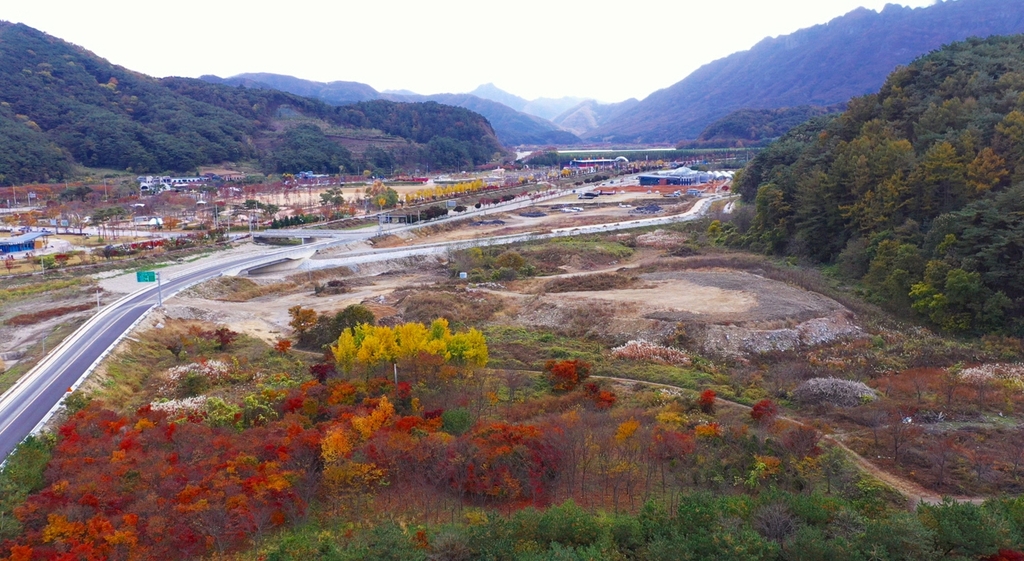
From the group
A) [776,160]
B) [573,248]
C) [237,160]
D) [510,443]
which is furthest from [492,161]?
[510,443]

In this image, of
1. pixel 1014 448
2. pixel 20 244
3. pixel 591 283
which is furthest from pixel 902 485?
Answer: pixel 20 244

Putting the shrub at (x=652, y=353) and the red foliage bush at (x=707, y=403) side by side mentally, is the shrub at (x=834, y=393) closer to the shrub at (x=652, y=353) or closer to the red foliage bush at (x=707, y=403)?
the red foliage bush at (x=707, y=403)

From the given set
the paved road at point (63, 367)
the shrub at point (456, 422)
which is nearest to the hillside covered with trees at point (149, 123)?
the paved road at point (63, 367)

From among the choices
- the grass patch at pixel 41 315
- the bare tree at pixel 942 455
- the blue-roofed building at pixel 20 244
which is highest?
the blue-roofed building at pixel 20 244

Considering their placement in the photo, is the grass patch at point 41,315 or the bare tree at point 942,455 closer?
the bare tree at point 942,455

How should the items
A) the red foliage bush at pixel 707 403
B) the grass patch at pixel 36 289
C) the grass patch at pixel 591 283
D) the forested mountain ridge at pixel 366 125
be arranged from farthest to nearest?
the forested mountain ridge at pixel 366 125 → the grass patch at pixel 591 283 → the grass patch at pixel 36 289 → the red foliage bush at pixel 707 403
